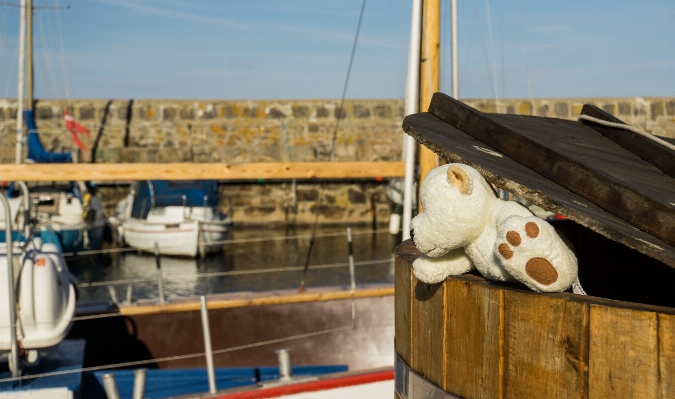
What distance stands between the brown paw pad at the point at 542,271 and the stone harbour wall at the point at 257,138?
18948mm

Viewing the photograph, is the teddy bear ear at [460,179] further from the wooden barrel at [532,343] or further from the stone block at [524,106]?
the stone block at [524,106]

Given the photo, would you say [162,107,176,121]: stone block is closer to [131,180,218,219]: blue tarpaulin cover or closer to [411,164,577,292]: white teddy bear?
[131,180,218,219]: blue tarpaulin cover

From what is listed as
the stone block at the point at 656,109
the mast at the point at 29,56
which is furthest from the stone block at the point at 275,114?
the stone block at the point at 656,109

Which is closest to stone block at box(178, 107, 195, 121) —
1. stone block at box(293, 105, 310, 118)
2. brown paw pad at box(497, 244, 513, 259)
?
stone block at box(293, 105, 310, 118)

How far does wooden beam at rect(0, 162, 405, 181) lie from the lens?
604 centimetres

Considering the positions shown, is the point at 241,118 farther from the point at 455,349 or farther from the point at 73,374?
the point at 455,349

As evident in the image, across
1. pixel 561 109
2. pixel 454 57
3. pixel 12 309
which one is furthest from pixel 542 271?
pixel 561 109

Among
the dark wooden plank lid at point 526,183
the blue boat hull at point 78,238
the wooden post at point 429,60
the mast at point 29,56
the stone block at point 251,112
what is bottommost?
the blue boat hull at point 78,238

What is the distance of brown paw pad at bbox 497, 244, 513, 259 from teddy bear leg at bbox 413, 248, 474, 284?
0.20 m

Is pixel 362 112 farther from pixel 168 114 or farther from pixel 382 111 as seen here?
pixel 168 114

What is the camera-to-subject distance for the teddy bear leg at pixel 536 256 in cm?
180

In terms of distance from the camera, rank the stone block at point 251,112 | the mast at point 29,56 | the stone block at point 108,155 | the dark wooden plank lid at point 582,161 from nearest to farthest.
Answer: the dark wooden plank lid at point 582,161
the mast at point 29,56
the stone block at point 108,155
the stone block at point 251,112

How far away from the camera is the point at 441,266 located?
2.03 m

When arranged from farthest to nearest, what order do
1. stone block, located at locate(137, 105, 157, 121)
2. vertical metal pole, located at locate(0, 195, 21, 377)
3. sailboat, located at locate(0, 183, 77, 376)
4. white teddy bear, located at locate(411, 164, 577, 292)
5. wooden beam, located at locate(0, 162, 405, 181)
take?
stone block, located at locate(137, 105, 157, 121), wooden beam, located at locate(0, 162, 405, 181), sailboat, located at locate(0, 183, 77, 376), vertical metal pole, located at locate(0, 195, 21, 377), white teddy bear, located at locate(411, 164, 577, 292)
